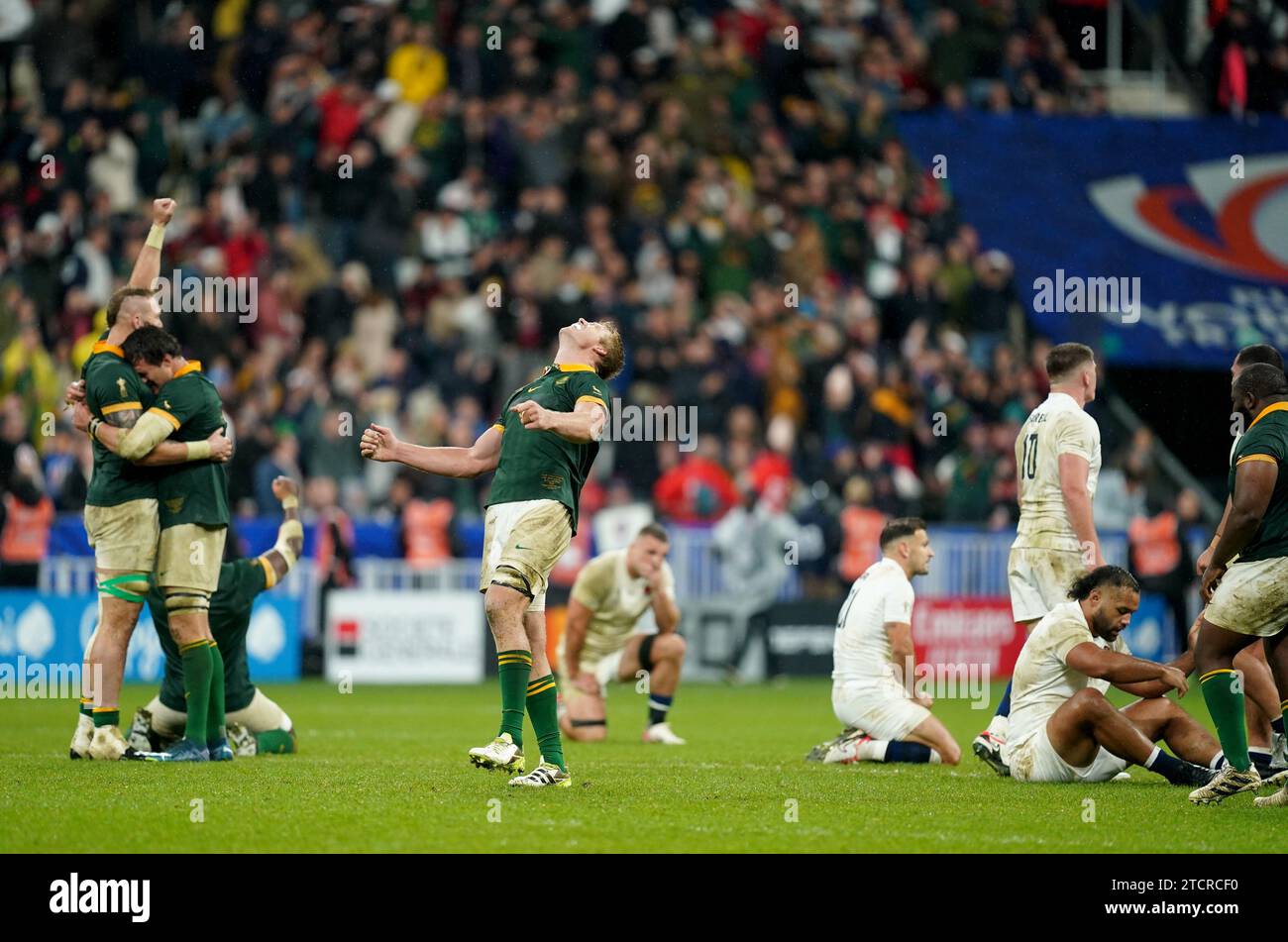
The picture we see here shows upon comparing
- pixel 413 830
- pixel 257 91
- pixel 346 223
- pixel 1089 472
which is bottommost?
pixel 413 830

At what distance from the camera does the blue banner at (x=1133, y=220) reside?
25.7 meters

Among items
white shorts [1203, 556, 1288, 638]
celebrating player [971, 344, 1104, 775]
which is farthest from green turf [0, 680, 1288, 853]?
celebrating player [971, 344, 1104, 775]

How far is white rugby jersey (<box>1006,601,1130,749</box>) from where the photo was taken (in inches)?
398

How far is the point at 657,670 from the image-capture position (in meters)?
14.2

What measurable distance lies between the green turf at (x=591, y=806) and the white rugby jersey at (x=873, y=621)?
2.37 ft

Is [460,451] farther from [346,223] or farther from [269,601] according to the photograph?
[346,223]

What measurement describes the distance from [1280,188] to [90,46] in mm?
18132

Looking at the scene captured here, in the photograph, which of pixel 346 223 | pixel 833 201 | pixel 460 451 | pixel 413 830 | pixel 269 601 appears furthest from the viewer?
pixel 833 201

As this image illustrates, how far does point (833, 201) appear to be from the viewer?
26938 millimetres

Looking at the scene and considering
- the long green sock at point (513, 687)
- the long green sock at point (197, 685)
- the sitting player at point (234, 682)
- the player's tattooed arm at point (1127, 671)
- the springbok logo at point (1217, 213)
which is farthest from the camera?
the springbok logo at point (1217, 213)

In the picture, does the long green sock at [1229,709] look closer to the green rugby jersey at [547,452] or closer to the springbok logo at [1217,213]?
the green rugby jersey at [547,452]

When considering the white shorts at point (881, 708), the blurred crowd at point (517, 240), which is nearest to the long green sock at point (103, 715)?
the white shorts at point (881, 708)

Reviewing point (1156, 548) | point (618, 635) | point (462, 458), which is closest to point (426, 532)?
point (618, 635)
